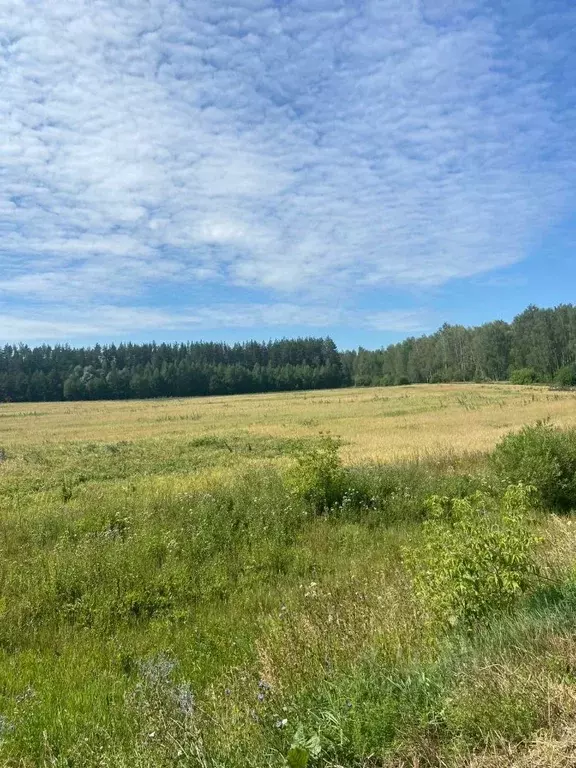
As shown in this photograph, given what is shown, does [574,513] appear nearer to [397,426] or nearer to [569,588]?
[569,588]

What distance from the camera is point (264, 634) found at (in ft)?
19.7

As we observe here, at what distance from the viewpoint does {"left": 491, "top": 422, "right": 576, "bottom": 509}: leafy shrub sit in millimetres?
11719

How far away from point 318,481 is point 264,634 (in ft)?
20.2

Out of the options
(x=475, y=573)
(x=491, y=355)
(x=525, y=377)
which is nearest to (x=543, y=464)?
(x=475, y=573)

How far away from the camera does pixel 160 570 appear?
8750 millimetres

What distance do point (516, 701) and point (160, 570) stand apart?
664 cm

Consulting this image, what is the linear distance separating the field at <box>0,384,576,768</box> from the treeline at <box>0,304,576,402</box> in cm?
9531

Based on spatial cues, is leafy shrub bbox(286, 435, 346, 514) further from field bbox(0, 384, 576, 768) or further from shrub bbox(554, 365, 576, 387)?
shrub bbox(554, 365, 576, 387)

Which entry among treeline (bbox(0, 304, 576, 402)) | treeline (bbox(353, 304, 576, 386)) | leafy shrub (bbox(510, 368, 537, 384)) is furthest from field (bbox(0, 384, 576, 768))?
treeline (bbox(0, 304, 576, 402))

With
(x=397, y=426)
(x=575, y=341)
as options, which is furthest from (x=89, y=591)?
(x=575, y=341)

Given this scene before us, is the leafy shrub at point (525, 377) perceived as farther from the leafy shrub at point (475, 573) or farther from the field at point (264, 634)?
the leafy shrub at point (475, 573)

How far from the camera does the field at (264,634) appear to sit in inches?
127

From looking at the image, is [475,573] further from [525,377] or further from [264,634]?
[525,377]

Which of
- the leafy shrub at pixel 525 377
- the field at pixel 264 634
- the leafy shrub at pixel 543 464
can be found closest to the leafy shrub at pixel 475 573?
the field at pixel 264 634
